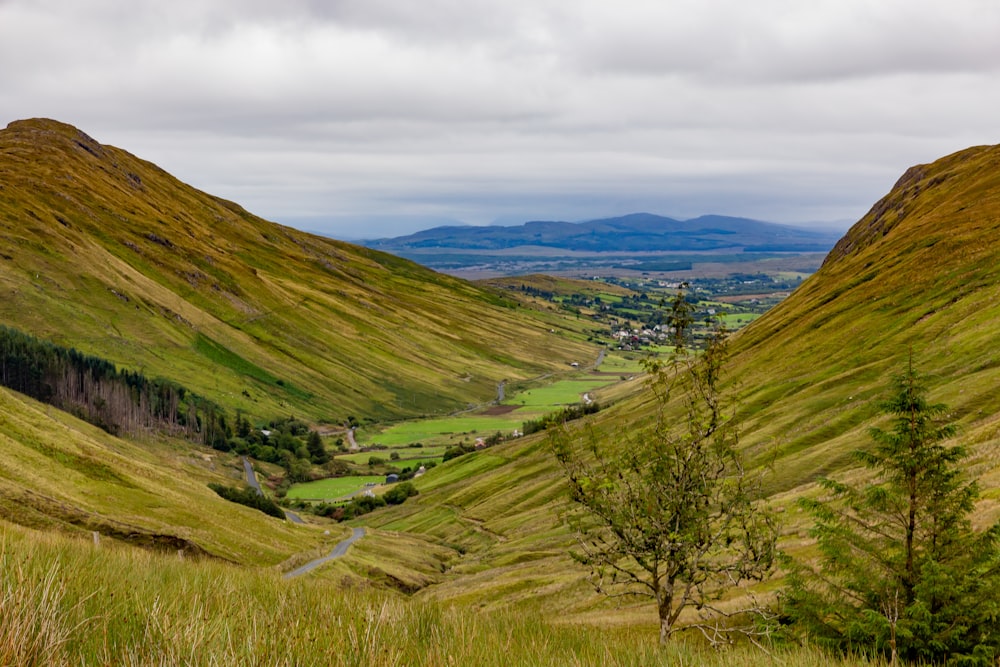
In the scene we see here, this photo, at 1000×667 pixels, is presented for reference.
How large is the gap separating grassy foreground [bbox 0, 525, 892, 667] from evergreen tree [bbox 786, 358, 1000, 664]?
1460 cm

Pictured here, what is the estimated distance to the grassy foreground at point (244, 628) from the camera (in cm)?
659

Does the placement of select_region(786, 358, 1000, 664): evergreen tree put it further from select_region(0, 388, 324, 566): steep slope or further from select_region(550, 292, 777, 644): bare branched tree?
select_region(0, 388, 324, 566): steep slope

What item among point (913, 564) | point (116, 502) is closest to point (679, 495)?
point (913, 564)

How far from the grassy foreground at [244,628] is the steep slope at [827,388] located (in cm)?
1599

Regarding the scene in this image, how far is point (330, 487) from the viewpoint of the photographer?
610 feet

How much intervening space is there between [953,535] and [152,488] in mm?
106649

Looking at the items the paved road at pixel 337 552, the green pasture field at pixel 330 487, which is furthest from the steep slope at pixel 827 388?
the green pasture field at pixel 330 487

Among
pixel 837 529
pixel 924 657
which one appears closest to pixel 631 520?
pixel 837 529

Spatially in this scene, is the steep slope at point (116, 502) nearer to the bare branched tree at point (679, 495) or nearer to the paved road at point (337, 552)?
the paved road at point (337, 552)

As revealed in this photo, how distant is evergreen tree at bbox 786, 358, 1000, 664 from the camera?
2038 centimetres

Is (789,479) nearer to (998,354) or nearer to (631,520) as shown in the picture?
(998,354)

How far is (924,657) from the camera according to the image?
Result: 66.4ft

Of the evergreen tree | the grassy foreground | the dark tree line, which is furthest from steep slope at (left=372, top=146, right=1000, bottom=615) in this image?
the dark tree line

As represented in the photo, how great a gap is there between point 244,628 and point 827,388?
103439 millimetres
